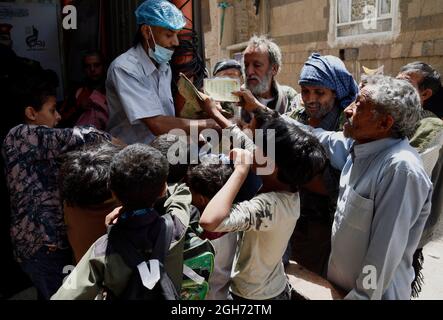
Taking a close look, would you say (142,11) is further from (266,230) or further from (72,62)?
(266,230)

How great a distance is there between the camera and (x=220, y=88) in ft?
7.19

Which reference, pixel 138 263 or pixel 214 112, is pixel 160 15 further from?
pixel 138 263

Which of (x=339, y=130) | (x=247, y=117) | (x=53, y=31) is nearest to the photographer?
(x=339, y=130)

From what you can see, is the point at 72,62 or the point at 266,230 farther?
A: the point at 72,62

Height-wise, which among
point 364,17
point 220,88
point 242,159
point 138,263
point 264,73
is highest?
point 364,17

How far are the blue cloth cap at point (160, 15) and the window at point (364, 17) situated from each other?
6352 millimetres

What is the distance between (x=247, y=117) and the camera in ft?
8.37

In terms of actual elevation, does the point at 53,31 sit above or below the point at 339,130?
above

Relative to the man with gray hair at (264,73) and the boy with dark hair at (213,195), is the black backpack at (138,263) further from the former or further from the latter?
the man with gray hair at (264,73)

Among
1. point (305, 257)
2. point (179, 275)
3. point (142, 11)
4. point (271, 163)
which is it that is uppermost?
point (142, 11)

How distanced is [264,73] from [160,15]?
3.36ft

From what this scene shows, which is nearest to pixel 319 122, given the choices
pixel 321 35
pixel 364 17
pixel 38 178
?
pixel 38 178

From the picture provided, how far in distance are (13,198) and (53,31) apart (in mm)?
1911
